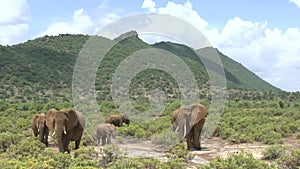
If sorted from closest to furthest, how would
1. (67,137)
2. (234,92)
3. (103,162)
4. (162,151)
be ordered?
(103,162) < (67,137) < (162,151) < (234,92)

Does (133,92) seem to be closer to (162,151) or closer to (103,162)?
(162,151)

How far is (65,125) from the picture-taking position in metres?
14.7

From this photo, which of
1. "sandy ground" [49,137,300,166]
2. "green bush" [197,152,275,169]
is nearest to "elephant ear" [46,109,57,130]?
"sandy ground" [49,137,300,166]

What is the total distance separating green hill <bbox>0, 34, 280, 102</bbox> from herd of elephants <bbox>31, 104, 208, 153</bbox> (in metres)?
36.4

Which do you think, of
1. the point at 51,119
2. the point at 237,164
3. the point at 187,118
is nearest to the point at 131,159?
the point at 237,164

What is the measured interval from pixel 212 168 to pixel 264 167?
1281 millimetres

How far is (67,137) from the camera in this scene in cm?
1508

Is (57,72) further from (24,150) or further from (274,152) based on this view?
(274,152)

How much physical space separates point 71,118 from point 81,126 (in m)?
1.16

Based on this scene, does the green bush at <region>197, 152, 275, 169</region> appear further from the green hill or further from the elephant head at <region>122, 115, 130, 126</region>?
the green hill

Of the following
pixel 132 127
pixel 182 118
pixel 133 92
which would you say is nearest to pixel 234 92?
pixel 133 92

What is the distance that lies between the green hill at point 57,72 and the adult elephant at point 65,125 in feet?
130

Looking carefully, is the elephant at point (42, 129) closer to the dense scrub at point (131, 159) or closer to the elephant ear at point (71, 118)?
the dense scrub at point (131, 159)

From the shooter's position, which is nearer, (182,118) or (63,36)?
(182,118)
